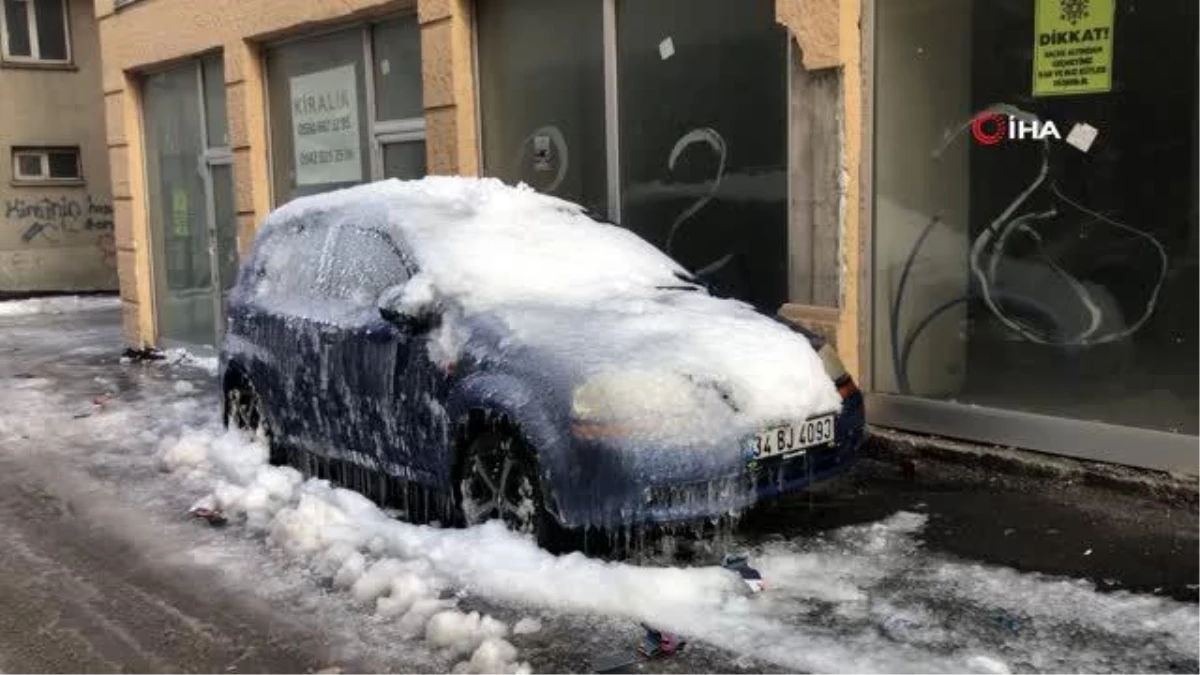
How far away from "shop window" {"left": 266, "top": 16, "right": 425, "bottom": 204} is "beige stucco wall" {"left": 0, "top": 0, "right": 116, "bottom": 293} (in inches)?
523

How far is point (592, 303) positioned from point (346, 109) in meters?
6.54

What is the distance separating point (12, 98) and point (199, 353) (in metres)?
12.5

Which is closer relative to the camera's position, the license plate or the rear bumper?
the rear bumper

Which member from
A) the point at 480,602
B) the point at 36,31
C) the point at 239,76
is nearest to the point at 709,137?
the point at 480,602

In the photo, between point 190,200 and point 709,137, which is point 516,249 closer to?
point 709,137

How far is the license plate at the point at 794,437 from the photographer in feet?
16.4

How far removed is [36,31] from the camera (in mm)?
23625

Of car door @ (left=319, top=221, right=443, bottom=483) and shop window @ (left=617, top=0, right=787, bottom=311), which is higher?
shop window @ (left=617, top=0, right=787, bottom=311)

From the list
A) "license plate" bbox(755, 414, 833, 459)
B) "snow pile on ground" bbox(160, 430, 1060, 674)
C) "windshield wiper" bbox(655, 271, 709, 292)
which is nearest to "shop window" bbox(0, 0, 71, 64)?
"snow pile on ground" bbox(160, 430, 1060, 674)

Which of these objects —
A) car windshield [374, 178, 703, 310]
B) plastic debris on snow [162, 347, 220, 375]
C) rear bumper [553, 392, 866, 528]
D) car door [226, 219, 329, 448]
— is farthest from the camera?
plastic debris on snow [162, 347, 220, 375]

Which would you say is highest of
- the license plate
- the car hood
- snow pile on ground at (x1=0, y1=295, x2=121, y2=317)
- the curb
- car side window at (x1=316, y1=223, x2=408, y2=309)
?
car side window at (x1=316, y1=223, x2=408, y2=309)

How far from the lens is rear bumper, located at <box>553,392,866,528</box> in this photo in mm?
4785

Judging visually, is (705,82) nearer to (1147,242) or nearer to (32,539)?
Result: (1147,242)

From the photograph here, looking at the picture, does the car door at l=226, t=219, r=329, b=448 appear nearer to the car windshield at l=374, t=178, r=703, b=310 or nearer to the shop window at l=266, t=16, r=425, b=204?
the car windshield at l=374, t=178, r=703, b=310
